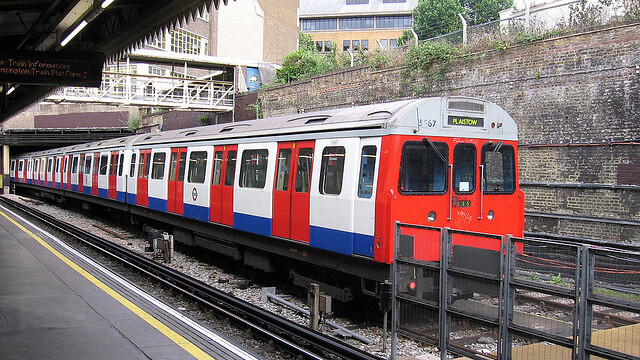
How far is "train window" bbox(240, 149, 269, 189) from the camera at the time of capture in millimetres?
10297

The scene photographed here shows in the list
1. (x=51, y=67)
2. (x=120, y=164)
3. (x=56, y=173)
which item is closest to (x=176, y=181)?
(x=51, y=67)

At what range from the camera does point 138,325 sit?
7211 mm

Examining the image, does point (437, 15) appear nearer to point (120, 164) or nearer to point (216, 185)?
point (120, 164)

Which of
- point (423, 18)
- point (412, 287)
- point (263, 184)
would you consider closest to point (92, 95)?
point (263, 184)

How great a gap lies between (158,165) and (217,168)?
4230mm

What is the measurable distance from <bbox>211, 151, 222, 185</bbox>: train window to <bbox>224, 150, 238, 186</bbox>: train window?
1.17 feet

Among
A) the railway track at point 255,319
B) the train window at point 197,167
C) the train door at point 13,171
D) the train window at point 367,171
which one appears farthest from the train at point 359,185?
the train door at point 13,171

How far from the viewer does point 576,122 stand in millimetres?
12984

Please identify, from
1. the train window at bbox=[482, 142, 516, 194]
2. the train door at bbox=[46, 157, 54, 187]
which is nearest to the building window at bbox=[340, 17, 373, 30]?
the train door at bbox=[46, 157, 54, 187]

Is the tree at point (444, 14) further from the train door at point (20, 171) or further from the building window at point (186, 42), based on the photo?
the train door at point (20, 171)

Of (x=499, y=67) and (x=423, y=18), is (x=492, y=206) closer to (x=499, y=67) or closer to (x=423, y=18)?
(x=499, y=67)

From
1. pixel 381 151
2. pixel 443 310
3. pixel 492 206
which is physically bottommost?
pixel 443 310

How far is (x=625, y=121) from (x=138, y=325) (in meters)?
10.5

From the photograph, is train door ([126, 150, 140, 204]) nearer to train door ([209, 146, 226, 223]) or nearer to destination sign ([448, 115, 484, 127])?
train door ([209, 146, 226, 223])
